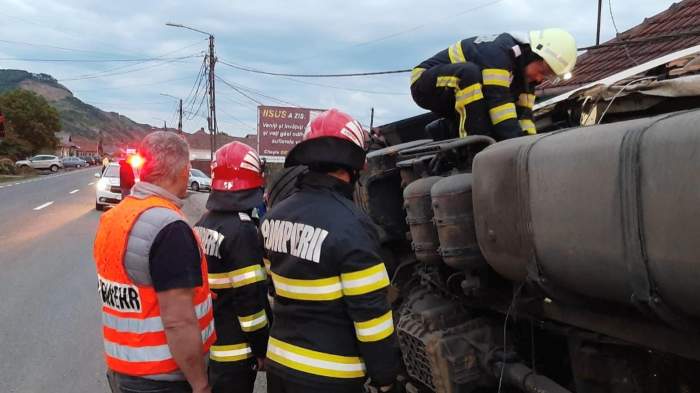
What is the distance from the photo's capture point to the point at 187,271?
2.27 metres

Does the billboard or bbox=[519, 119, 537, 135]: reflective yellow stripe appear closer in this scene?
bbox=[519, 119, 537, 135]: reflective yellow stripe

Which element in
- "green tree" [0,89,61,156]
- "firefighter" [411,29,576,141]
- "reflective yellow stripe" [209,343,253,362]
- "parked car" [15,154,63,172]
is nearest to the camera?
"reflective yellow stripe" [209,343,253,362]

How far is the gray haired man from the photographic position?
2.27m

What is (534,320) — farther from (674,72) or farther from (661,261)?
(674,72)

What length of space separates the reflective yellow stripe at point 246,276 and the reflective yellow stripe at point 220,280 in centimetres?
5

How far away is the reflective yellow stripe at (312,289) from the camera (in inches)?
88.3

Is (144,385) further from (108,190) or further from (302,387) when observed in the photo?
(108,190)

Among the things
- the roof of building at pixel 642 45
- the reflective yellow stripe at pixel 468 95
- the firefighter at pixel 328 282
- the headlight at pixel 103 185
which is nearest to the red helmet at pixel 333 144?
the firefighter at pixel 328 282

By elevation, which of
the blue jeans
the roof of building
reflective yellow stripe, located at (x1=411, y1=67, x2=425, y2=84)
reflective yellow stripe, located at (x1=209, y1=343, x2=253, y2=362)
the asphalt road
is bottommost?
the asphalt road

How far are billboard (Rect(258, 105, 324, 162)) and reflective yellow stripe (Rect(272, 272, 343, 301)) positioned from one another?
19.2 metres

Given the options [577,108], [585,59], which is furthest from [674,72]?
[585,59]

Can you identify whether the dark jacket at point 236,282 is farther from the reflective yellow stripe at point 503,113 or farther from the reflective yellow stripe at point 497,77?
the reflective yellow stripe at point 497,77

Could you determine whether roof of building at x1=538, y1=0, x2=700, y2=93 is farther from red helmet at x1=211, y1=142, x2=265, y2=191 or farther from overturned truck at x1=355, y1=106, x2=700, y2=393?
red helmet at x1=211, y1=142, x2=265, y2=191

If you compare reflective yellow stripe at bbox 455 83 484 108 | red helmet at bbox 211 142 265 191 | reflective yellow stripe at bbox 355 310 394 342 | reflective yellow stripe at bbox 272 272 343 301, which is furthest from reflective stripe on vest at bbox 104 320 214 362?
reflective yellow stripe at bbox 455 83 484 108
